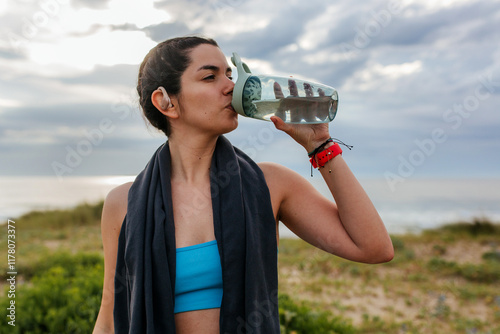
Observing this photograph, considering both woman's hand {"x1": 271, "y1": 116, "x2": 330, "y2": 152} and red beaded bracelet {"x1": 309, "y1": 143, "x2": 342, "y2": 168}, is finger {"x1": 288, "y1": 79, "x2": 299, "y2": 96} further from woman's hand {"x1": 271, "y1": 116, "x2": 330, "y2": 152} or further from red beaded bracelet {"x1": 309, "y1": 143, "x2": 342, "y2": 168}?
red beaded bracelet {"x1": 309, "y1": 143, "x2": 342, "y2": 168}

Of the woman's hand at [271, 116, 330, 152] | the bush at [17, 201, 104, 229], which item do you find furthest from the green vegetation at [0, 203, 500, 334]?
the bush at [17, 201, 104, 229]

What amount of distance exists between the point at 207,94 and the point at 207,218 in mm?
625

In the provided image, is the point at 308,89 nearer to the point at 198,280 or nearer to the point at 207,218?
the point at 207,218

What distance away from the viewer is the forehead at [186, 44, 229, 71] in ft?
6.88

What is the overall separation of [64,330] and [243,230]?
3124mm

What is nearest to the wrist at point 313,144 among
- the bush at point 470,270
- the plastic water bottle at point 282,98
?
the plastic water bottle at point 282,98

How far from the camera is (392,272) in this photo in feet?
25.7

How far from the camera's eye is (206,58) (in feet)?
6.93

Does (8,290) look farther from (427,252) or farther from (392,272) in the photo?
(427,252)

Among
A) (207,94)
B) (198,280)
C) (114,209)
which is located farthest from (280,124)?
(114,209)

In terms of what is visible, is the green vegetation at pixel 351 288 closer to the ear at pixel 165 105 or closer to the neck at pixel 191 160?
the neck at pixel 191 160

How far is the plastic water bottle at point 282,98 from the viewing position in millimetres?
1975

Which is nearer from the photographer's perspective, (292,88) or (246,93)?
(246,93)

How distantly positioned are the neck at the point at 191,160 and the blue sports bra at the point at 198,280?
0.43 metres
